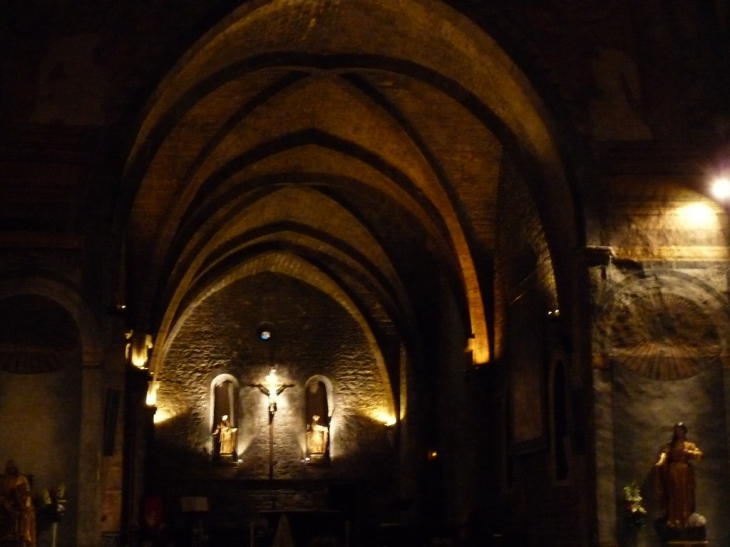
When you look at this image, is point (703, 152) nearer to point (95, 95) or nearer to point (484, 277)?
point (484, 277)

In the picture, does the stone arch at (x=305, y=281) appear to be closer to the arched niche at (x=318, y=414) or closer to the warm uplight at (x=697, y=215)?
the arched niche at (x=318, y=414)

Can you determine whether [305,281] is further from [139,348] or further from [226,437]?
[139,348]

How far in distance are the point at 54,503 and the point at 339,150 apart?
9954 mm

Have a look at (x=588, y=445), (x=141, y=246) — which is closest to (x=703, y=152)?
(x=588, y=445)

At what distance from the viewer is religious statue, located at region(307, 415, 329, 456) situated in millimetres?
29344

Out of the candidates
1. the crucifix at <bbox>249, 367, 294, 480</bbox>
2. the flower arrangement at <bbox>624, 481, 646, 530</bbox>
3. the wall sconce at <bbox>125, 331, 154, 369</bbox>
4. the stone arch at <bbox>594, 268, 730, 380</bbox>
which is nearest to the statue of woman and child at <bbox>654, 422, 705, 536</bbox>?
the flower arrangement at <bbox>624, 481, 646, 530</bbox>

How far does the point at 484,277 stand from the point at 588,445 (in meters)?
6.47

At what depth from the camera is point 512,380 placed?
18.9 m

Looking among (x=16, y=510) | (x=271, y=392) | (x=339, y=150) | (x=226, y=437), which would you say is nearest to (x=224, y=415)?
(x=226, y=437)

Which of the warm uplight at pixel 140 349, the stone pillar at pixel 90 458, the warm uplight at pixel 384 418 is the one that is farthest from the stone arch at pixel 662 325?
the warm uplight at pixel 384 418

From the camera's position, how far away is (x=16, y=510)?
12641 millimetres

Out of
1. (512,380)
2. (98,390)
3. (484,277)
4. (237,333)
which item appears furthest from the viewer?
(237,333)

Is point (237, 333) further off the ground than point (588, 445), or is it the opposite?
point (237, 333)

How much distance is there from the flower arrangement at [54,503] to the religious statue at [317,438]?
16.3 m
